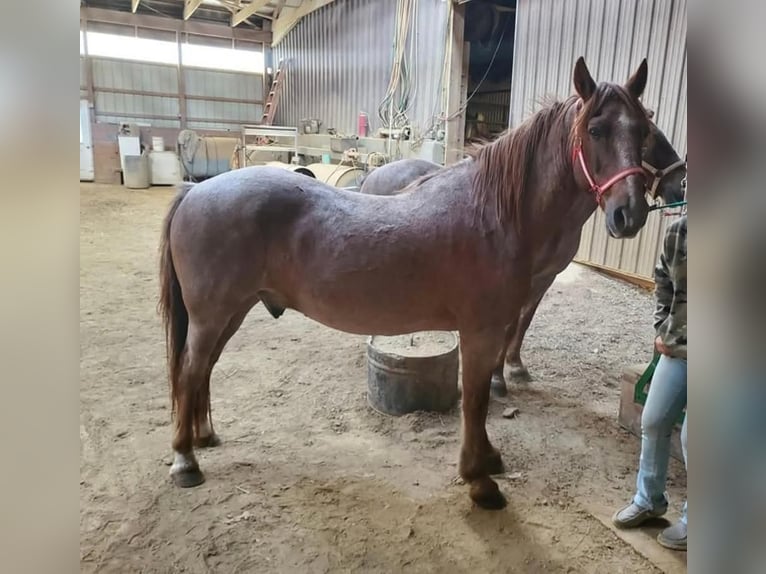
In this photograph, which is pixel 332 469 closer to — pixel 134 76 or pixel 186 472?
pixel 186 472

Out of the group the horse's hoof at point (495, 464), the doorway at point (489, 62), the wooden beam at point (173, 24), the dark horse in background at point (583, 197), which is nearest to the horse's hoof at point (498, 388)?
the dark horse in background at point (583, 197)

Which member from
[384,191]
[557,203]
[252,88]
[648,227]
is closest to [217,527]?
[557,203]

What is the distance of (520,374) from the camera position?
323 cm

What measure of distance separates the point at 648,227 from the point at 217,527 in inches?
179

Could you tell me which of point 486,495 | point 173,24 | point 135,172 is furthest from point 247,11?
point 486,495

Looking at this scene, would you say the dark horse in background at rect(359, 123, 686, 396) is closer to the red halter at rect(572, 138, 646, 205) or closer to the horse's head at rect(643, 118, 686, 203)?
the horse's head at rect(643, 118, 686, 203)

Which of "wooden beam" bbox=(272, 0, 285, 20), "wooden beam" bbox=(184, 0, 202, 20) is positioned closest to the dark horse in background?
"wooden beam" bbox=(184, 0, 202, 20)

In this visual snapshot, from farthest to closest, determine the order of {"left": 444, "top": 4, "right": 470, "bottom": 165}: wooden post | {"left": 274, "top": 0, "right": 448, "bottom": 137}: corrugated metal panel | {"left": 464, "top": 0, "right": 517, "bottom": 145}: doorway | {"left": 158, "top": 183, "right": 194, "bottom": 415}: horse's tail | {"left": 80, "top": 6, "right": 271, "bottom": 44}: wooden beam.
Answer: {"left": 80, "top": 6, "right": 271, "bottom": 44}: wooden beam < {"left": 274, "top": 0, "right": 448, "bottom": 137}: corrugated metal panel < {"left": 464, "top": 0, "right": 517, "bottom": 145}: doorway < {"left": 444, "top": 4, "right": 470, "bottom": 165}: wooden post < {"left": 158, "top": 183, "right": 194, "bottom": 415}: horse's tail

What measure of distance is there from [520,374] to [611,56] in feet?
12.0

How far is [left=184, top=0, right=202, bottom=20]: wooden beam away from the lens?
11.9 m

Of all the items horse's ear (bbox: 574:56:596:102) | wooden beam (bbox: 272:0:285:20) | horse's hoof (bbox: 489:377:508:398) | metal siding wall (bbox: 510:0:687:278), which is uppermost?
wooden beam (bbox: 272:0:285:20)

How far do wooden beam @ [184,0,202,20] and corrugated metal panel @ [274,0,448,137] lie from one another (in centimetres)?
233

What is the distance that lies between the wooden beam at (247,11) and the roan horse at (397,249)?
11283mm
